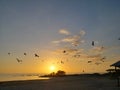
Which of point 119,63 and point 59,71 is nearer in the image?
point 119,63

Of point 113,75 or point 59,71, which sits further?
point 59,71

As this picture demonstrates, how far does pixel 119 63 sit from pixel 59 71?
106 metres

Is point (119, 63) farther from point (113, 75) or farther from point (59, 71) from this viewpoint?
point (59, 71)

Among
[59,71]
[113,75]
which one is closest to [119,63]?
[113,75]

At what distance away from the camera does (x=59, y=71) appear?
5290 inches

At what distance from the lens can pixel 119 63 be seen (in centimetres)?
2989

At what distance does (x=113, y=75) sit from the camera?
31766mm

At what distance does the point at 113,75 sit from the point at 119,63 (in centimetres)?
258

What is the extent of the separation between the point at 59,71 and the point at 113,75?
10344 centimetres
